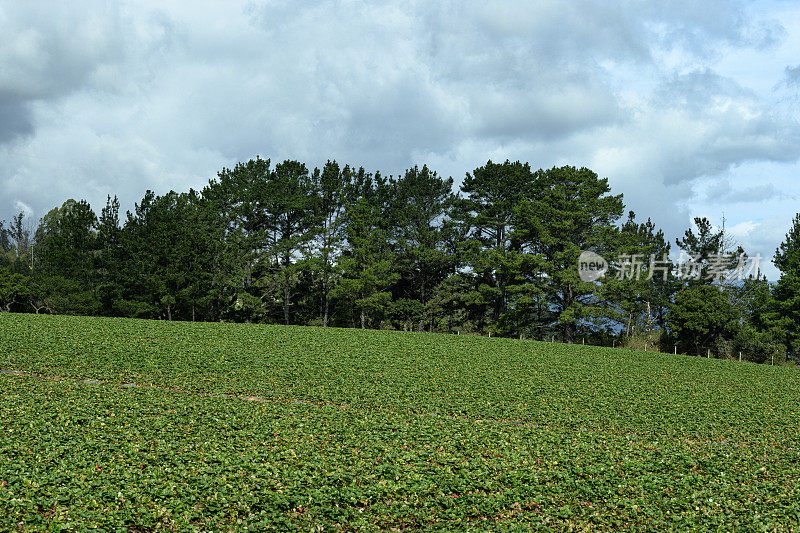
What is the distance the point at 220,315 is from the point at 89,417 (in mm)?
27134

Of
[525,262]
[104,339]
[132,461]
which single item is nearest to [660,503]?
[132,461]

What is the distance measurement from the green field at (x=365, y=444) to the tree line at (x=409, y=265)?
1423 cm

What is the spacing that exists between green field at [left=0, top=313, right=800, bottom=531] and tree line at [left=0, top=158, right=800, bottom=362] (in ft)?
46.7

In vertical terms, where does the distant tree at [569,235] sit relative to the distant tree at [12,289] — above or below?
above

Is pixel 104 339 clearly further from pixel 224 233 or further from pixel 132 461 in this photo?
pixel 224 233

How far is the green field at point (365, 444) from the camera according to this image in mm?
6812

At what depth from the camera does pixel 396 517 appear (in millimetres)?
6777

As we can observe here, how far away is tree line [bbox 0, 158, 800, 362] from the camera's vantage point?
33.1 metres

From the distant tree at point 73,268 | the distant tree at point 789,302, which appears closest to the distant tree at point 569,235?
the distant tree at point 789,302

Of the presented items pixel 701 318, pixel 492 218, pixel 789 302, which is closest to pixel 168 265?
pixel 492 218
